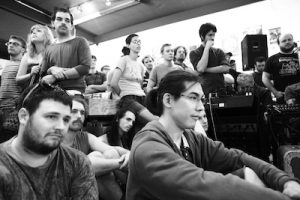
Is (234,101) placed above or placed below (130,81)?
below

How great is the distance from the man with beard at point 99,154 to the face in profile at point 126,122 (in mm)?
655

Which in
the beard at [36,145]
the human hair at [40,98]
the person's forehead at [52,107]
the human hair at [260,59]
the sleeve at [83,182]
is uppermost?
the human hair at [260,59]

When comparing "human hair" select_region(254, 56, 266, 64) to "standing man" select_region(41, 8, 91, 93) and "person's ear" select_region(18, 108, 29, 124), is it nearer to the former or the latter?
"standing man" select_region(41, 8, 91, 93)

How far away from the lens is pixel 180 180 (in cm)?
112

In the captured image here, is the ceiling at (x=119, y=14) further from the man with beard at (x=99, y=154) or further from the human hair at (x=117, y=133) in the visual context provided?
the man with beard at (x=99, y=154)

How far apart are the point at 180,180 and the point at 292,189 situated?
513 millimetres

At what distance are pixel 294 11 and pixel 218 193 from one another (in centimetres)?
620

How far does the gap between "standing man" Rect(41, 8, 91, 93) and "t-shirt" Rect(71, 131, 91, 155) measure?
0.56 m

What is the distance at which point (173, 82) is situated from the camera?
161 centimetres

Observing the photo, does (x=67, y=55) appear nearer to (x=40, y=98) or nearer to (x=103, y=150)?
(x=103, y=150)

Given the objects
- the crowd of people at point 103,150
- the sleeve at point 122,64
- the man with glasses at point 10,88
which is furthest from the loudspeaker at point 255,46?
the man with glasses at point 10,88

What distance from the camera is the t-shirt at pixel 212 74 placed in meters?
3.73

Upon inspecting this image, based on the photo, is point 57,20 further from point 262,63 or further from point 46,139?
point 262,63

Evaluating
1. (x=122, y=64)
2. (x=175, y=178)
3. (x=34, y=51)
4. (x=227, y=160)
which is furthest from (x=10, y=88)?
(x=175, y=178)
